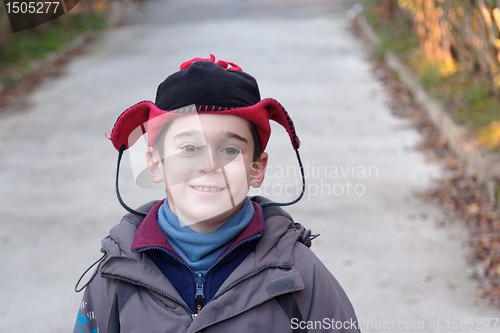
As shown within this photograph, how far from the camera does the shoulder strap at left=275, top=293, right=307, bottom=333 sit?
1.98 metres

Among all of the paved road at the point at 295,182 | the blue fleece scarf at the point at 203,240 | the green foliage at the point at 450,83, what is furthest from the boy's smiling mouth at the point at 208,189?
the green foliage at the point at 450,83

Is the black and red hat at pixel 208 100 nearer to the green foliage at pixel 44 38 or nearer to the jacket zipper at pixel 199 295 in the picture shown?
the jacket zipper at pixel 199 295

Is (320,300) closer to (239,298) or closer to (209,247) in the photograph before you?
(239,298)

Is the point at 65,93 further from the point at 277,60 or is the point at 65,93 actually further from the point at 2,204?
the point at 2,204

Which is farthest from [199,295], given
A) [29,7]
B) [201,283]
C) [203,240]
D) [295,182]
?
[29,7]

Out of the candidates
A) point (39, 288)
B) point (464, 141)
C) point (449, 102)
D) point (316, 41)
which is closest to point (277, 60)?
point (316, 41)

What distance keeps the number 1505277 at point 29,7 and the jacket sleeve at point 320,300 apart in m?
10.5

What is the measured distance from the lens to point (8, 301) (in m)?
4.66

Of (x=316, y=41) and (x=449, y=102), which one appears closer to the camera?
(x=449, y=102)

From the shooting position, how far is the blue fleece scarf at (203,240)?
6.83ft

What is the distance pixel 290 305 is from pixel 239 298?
122 millimetres

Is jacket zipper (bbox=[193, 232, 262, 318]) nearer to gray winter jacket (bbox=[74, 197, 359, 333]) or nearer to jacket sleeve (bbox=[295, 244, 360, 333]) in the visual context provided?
gray winter jacket (bbox=[74, 197, 359, 333])

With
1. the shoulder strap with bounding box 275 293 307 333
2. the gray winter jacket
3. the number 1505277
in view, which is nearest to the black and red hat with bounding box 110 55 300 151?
the gray winter jacket

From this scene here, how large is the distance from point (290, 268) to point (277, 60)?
9770 mm
